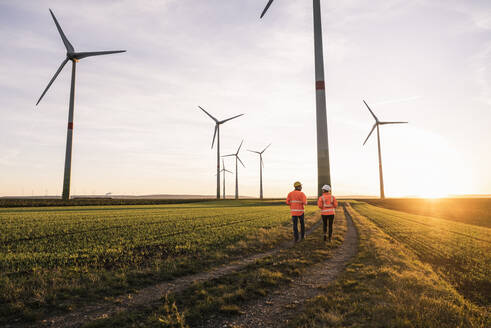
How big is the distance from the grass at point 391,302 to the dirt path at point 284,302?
14.7 inches

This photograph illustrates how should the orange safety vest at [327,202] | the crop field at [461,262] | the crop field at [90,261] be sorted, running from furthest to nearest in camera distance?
the orange safety vest at [327,202]
the crop field at [461,262]
the crop field at [90,261]

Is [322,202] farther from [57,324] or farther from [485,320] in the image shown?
[57,324]

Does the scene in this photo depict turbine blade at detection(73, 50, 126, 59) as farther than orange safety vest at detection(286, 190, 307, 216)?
Yes

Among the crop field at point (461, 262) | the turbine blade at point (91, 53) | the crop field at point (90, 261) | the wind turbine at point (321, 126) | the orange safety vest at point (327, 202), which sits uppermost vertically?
the turbine blade at point (91, 53)

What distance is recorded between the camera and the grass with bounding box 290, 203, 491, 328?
636 cm

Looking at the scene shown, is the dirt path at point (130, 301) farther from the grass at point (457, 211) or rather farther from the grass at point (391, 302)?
the grass at point (457, 211)

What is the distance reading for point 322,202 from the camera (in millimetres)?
17062

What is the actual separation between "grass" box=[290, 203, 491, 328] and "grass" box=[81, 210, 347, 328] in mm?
1662

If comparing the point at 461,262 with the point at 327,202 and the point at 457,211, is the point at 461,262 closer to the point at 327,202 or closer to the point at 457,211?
the point at 327,202

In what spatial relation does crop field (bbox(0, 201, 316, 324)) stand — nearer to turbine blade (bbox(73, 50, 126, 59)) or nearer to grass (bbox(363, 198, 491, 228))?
grass (bbox(363, 198, 491, 228))

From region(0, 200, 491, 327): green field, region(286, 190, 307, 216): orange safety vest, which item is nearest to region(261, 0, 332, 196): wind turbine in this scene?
region(0, 200, 491, 327): green field

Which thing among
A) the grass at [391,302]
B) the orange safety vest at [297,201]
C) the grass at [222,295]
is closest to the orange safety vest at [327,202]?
the orange safety vest at [297,201]

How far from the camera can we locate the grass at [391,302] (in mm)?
6359

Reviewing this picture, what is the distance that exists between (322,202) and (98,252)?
1219cm
